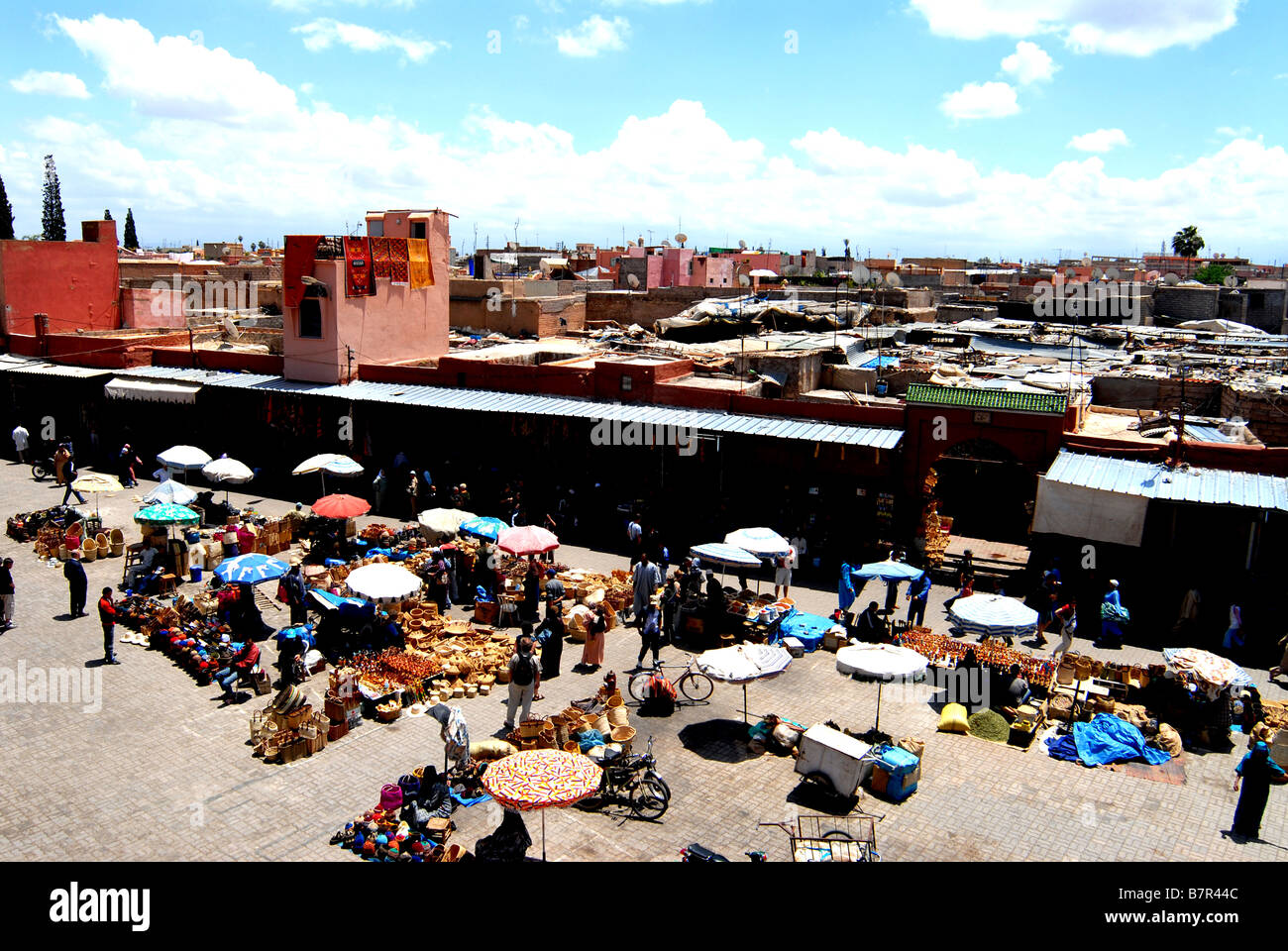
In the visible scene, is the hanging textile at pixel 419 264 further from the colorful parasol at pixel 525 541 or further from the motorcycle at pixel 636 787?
the motorcycle at pixel 636 787

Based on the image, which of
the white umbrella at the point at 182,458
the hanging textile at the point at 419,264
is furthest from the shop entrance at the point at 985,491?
the white umbrella at the point at 182,458

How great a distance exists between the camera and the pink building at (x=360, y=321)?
1037 inches

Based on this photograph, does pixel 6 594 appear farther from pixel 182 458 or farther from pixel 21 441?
pixel 21 441

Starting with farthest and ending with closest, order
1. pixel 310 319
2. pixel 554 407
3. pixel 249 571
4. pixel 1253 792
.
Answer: pixel 310 319
pixel 554 407
pixel 249 571
pixel 1253 792

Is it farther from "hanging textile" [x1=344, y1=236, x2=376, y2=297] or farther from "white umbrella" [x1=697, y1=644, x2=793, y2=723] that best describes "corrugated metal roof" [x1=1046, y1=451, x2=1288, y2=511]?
"hanging textile" [x1=344, y1=236, x2=376, y2=297]

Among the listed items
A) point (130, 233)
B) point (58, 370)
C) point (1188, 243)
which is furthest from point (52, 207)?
point (1188, 243)

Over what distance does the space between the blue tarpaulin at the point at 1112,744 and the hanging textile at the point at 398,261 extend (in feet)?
73.0

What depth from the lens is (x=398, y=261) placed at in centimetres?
2833

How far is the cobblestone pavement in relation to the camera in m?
10.2

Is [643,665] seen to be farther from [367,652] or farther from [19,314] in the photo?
[19,314]

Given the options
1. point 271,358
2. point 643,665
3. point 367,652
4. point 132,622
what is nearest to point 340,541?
point 132,622

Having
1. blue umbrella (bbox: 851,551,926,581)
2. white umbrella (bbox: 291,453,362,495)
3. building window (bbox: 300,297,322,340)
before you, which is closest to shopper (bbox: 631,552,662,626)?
blue umbrella (bbox: 851,551,926,581)

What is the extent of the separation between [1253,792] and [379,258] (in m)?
24.4

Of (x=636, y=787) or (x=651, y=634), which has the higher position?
(x=651, y=634)
